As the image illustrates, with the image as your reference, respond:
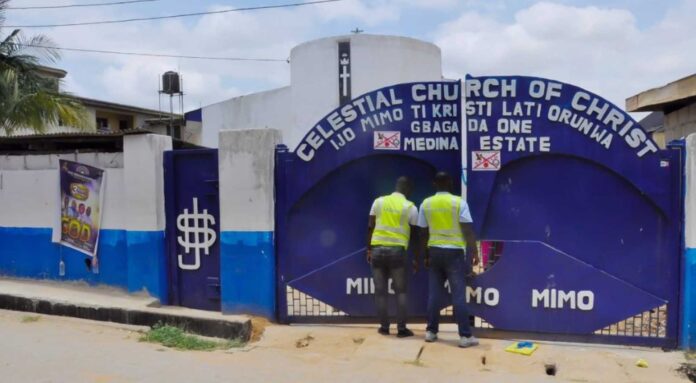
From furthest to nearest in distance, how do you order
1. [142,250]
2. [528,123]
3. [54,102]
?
[54,102], [142,250], [528,123]

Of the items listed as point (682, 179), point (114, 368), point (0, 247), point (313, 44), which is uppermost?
point (313, 44)

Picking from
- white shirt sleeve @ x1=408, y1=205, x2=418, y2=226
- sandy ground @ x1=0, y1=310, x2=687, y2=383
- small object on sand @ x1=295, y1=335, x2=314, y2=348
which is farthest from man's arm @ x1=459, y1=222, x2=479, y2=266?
small object on sand @ x1=295, y1=335, x2=314, y2=348

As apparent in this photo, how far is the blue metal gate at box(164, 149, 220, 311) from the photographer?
6.96m

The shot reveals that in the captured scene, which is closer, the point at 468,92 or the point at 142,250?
the point at 468,92

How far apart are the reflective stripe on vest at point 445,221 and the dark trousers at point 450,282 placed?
86mm

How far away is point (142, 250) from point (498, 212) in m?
4.23

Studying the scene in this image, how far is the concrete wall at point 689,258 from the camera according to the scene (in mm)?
5379

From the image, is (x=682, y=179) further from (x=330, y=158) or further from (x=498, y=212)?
(x=330, y=158)

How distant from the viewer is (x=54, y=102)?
11.7 m

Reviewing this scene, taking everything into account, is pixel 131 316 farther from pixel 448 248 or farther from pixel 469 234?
pixel 469 234

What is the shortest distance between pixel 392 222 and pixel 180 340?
95.4 inches

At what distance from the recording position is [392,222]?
585 cm

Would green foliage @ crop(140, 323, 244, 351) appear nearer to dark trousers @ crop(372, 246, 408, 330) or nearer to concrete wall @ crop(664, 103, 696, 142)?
dark trousers @ crop(372, 246, 408, 330)

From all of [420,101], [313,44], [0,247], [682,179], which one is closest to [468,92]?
[420,101]
